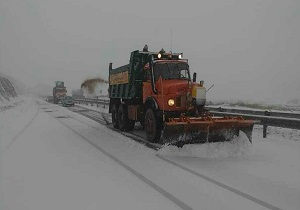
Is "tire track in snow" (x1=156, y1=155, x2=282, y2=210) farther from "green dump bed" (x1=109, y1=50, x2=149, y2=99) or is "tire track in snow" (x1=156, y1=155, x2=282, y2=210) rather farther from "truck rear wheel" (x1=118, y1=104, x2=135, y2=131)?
"truck rear wheel" (x1=118, y1=104, x2=135, y2=131)

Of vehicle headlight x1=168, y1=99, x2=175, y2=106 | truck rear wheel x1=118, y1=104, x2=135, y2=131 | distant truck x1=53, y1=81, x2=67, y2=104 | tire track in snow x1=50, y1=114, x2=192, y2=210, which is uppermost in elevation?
distant truck x1=53, y1=81, x2=67, y2=104

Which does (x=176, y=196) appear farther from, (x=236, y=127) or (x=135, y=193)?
(x=236, y=127)

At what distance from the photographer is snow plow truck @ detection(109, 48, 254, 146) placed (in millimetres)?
8227

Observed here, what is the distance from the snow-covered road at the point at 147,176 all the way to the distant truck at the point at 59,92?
130 ft

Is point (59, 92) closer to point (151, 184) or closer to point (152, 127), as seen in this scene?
point (152, 127)

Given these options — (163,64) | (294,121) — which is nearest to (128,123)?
(163,64)

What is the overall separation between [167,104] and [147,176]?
343cm

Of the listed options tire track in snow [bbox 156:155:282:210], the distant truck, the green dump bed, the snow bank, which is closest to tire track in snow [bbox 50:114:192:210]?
tire track in snow [bbox 156:155:282:210]

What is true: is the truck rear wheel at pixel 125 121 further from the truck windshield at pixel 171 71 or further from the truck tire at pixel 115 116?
the truck windshield at pixel 171 71

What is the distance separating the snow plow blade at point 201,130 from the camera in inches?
316

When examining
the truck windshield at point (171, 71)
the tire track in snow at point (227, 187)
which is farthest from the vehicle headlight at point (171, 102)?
the tire track in snow at point (227, 187)

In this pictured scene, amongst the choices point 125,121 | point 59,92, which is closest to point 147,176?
point 125,121

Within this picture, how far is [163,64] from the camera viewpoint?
1047 cm

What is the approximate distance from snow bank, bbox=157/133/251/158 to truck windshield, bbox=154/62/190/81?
2732mm
